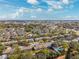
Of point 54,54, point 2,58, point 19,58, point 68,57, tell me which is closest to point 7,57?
point 2,58

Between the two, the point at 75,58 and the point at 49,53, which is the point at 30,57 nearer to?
the point at 49,53

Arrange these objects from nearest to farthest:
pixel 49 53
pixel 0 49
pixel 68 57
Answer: pixel 68 57 → pixel 49 53 → pixel 0 49

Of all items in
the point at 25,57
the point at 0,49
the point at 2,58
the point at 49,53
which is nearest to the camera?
Answer: the point at 25,57

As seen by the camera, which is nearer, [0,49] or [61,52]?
[61,52]

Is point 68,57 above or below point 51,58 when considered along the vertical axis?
above

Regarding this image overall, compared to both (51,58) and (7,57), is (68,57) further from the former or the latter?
(7,57)

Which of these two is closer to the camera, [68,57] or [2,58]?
[68,57]

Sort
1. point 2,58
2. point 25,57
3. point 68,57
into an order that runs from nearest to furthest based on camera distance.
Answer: point 68,57 < point 25,57 < point 2,58

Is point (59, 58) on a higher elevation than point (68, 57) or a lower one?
lower

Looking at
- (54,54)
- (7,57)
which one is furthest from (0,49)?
(54,54)
